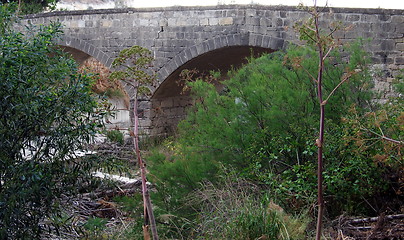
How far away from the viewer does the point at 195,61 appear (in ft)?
43.0

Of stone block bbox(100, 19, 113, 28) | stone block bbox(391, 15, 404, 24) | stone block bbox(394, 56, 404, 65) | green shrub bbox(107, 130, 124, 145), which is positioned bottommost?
green shrub bbox(107, 130, 124, 145)

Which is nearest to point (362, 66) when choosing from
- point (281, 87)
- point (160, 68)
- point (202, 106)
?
point (281, 87)

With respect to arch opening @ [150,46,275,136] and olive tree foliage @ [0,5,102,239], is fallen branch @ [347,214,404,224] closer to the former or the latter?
olive tree foliage @ [0,5,102,239]

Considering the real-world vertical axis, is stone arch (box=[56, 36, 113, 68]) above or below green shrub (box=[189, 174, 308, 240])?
above

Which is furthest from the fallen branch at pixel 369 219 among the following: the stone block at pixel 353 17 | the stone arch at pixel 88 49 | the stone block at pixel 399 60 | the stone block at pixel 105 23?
the stone block at pixel 105 23

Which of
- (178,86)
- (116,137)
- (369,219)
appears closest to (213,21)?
(178,86)

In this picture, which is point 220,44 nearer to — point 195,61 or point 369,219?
point 195,61

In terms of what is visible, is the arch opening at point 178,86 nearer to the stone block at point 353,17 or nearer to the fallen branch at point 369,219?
the stone block at point 353,17

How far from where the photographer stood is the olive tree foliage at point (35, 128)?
4.51 meters

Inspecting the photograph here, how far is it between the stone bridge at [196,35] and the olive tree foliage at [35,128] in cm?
635

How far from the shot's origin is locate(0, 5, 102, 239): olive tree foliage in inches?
177

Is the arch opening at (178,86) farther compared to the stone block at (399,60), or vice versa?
the arch opening at (178,86)

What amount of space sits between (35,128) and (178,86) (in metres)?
9.36

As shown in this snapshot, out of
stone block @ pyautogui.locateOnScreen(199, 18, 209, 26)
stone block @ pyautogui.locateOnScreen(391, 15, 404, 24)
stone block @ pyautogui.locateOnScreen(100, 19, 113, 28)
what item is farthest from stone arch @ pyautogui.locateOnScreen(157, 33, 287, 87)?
stone block @ pyautogui.locateOnScreen(391, 15, 404, 24)
